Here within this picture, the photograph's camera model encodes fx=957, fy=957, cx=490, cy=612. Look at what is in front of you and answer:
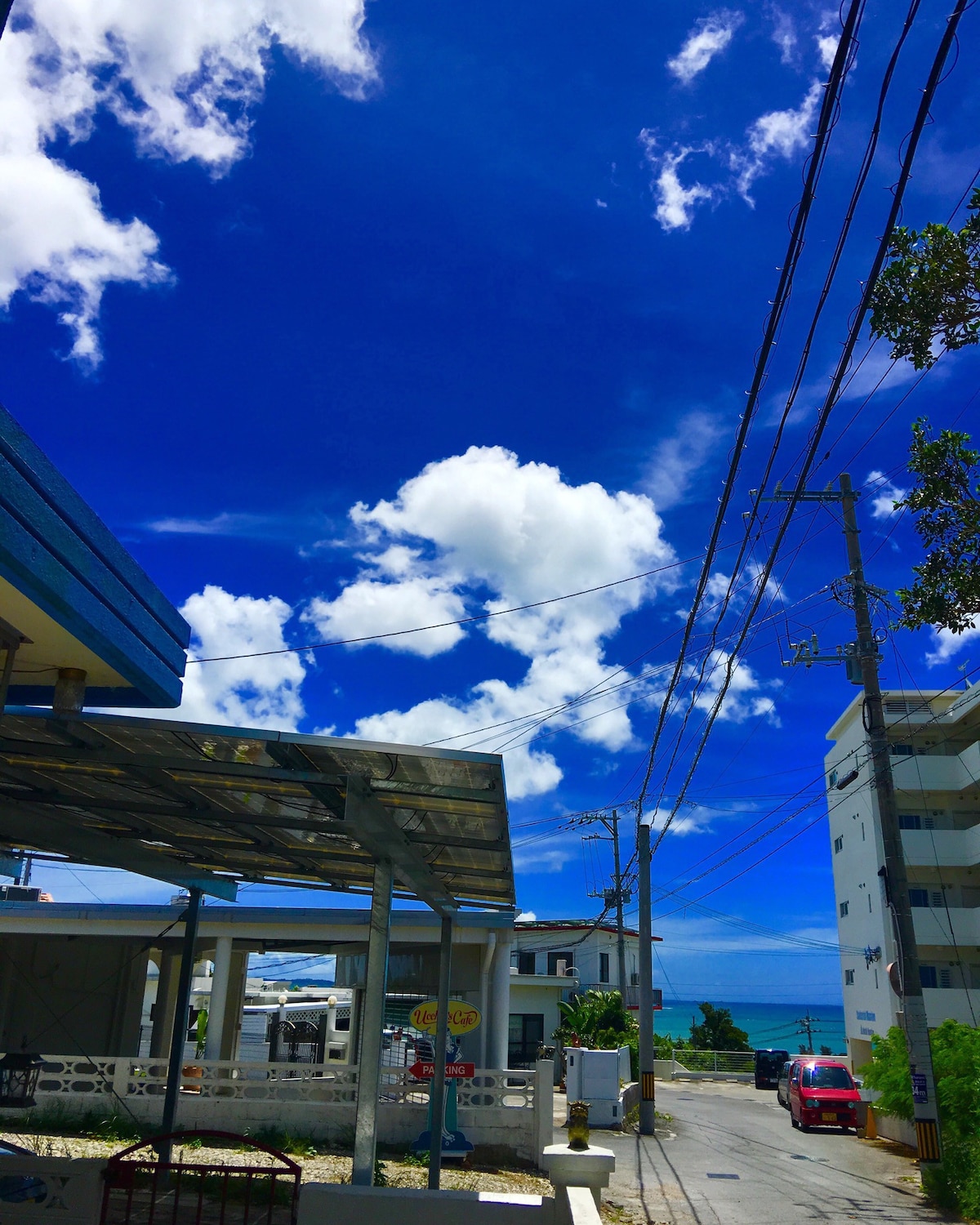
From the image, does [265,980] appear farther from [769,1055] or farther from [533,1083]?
[533,1083]

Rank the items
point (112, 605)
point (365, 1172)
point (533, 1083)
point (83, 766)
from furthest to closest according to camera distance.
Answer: point (533, 1083), point (365, 1172), point (83, 766), point (112, 605)

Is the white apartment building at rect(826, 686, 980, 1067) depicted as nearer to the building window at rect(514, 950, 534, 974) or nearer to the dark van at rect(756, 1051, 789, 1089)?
the dark van at rect(756, 1051, 789, 1089)

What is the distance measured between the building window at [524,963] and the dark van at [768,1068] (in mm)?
13983

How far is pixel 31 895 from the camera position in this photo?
23.7 m

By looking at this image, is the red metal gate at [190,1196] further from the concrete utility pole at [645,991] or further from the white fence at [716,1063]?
the white fence at [716,1063]

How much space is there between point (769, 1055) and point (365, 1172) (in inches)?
1511

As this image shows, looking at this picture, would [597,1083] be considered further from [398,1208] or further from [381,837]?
[381,837]

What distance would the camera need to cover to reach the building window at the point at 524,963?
5141 centimetres

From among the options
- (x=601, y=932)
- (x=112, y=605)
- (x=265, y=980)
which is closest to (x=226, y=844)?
(x=112, y=605)

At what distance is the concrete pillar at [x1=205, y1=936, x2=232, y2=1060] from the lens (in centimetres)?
1753

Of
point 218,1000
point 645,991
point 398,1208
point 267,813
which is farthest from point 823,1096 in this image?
point 267,813

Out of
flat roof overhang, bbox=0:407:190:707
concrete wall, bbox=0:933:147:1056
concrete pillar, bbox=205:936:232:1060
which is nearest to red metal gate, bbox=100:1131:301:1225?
flat roof overhang, bbox=0:407:190:707

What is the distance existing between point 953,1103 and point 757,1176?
10.9 ft

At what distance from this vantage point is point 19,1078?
14.5m
